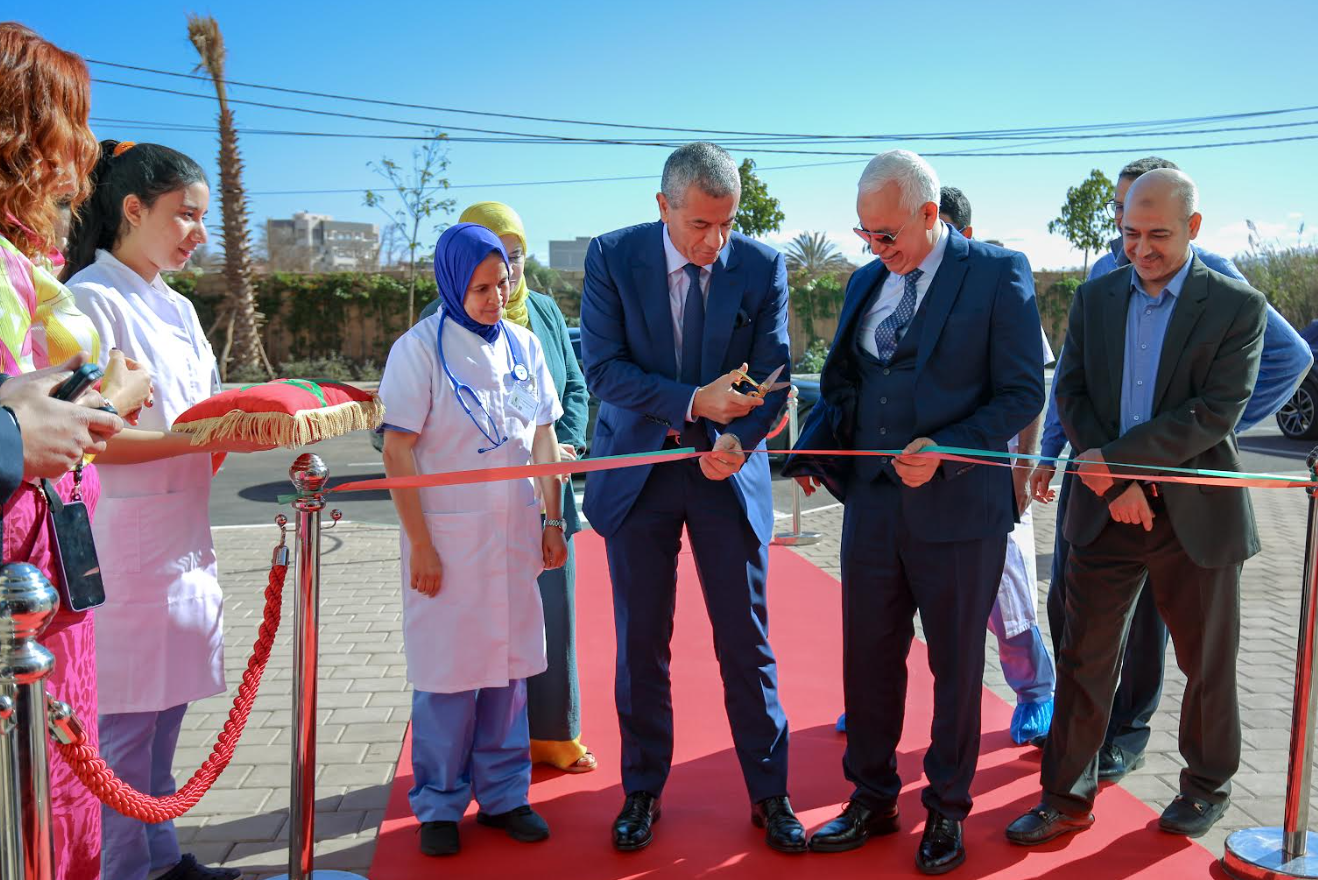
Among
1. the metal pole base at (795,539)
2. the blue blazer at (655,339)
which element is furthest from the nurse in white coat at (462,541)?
the metal pole base at (795,539)

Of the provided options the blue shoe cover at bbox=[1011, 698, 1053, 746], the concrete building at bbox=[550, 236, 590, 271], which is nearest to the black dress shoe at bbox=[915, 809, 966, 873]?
the blue shoe cover at bbox=[1011, 698, 1053, 746]

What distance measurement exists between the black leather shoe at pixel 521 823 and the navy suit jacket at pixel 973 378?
1.62m

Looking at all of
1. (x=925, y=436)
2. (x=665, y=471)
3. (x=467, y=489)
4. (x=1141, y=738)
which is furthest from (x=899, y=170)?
(x=1141, y=738)

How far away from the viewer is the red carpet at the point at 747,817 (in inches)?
130

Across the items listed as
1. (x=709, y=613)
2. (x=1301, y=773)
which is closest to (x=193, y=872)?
(x=709, y=613)

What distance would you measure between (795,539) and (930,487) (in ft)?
16.7

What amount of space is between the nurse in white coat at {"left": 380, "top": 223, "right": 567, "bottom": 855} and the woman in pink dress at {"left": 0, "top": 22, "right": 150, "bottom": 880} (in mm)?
1205

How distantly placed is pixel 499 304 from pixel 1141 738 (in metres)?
2.96

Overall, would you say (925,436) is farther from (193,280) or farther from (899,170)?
(193,280)

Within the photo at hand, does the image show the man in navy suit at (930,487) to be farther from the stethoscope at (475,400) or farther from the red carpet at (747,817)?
the stethoscope at (475,400)

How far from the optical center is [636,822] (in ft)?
11.5

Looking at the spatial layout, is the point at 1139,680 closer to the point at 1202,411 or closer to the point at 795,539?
the point at 1202,411

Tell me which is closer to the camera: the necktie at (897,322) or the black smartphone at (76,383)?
the black smartphone at (76,383)

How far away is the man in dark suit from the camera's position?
333 cm
